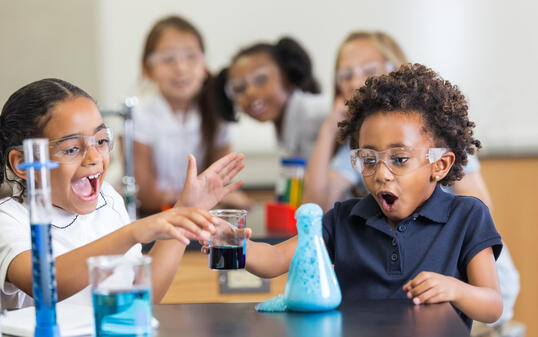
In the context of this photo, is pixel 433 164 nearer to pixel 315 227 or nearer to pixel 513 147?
pixel 315 227

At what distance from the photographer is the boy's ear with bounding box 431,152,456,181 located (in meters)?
1.48

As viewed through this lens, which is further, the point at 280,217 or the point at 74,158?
the point at 280,217

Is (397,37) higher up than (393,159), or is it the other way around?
(397,37)

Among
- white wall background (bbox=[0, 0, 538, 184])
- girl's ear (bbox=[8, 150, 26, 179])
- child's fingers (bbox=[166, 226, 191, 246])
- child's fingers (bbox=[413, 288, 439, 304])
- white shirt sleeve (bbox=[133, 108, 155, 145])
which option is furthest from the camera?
white wall background (bbox=[0, 0, 538, 184])

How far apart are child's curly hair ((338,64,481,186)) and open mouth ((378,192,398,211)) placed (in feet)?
0.52

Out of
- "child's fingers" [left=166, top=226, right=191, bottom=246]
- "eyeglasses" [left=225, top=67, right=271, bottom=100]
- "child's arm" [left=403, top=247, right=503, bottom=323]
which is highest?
"eyeglasses" [left=225, top=67, right=271, bottom=100]

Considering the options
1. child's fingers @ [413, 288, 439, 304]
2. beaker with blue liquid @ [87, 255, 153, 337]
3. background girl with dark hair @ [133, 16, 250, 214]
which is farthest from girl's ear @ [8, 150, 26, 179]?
background girl with dark hair @ [133, 16, 250, 214]

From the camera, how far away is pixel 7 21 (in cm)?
356

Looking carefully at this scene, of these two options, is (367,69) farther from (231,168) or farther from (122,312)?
(122,312)

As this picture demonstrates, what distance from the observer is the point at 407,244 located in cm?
142

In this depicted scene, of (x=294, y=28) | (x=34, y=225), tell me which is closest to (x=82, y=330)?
(x=34, y=225)

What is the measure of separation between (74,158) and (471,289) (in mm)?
750

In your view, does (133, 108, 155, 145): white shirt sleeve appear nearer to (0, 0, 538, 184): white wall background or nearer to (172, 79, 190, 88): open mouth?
(172, 79, 190, 88): open mouth

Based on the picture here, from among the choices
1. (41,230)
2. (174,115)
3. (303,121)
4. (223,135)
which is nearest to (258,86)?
(303,121)
